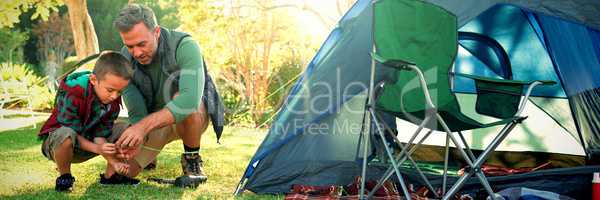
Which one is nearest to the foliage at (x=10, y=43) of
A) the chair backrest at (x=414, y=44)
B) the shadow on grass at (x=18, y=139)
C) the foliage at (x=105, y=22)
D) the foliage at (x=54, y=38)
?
the foliage at (x=54, y=38)

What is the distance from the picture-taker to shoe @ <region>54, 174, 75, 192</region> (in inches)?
101

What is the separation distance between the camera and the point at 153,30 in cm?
263

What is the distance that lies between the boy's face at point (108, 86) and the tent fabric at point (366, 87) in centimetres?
65

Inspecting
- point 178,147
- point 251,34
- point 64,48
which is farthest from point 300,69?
point 64,48

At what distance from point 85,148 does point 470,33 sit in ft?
6.46

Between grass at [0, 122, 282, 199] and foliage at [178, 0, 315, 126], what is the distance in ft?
7.77

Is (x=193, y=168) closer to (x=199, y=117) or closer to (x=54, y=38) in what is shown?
(x=199, y=117)

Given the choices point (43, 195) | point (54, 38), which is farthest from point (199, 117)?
point (54, 38)

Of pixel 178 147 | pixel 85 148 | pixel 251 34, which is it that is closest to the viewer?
pixel 85 148

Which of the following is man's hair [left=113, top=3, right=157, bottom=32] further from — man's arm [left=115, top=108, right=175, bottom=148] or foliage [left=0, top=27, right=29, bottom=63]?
foliage [left=0, top=27, right=29, bottom=63]

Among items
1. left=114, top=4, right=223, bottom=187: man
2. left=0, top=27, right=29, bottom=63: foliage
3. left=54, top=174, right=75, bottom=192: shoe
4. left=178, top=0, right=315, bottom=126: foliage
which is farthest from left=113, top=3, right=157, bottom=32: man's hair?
left=0, top=27, right=29, bottom=63: foliage

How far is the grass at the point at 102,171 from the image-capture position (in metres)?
2.59

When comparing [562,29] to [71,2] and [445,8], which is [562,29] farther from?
[71,2]

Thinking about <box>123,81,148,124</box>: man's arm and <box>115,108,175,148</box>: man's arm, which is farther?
<box>123,81,148,124</box>: man's arm
